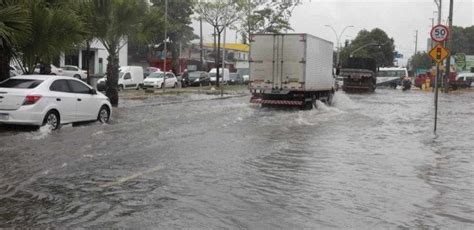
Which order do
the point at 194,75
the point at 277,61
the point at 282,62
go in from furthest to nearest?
the point at 194,75 < the point at 277,61 < the point at 282,62

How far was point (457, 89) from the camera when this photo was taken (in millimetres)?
56406

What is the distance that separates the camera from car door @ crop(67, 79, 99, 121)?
15.7 m

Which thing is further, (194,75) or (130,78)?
(194,75)

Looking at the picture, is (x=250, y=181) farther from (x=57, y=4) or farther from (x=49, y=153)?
(x=57, y=4)

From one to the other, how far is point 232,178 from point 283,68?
15.9 metres

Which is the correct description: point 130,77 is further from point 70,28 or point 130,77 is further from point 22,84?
point 22,84

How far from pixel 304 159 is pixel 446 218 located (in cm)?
453

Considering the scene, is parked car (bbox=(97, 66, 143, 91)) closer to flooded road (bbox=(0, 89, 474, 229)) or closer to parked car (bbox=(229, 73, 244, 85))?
parked car (bbox=(229, 73, 244, 85))

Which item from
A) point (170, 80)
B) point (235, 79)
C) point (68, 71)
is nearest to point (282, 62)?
point (170, 80)

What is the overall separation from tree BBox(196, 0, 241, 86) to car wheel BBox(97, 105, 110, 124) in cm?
3152

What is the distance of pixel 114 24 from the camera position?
23.0 m

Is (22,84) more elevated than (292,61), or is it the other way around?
(292,61)

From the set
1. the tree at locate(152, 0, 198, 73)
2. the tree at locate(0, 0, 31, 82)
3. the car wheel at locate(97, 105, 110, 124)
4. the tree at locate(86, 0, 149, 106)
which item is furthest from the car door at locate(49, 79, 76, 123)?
the tree at locate(152, 0, 198, 73)

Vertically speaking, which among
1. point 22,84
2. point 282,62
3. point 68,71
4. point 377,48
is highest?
point 377,48
